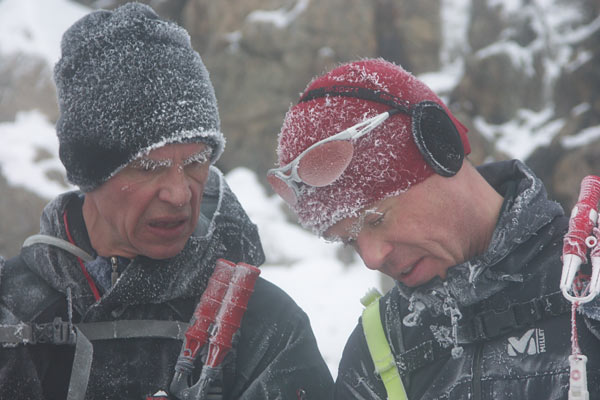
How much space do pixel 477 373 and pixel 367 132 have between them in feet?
2.68

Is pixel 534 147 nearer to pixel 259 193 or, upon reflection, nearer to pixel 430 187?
pixel 259 193

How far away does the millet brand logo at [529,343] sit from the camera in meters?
1.94

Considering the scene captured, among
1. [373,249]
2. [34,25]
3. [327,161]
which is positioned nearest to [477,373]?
[373,249]

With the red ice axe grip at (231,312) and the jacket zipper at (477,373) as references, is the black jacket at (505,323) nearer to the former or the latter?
the jacket zipper at (477,373)

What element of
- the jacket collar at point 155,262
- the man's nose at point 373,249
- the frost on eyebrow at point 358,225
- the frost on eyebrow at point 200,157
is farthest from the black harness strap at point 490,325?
the frost on eyebrow at point 200,157

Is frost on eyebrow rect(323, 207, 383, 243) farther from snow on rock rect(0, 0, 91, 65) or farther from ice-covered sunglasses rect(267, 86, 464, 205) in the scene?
snow on rock rect(0, 0, 91, 65)

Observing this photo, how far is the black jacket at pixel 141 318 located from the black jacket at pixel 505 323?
1.13 ft

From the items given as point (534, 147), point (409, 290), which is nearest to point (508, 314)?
point (409, 290)

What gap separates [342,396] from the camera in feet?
7.82

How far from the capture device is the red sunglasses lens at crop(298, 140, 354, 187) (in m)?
2.11

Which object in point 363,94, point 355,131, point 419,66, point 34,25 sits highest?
point 419,66

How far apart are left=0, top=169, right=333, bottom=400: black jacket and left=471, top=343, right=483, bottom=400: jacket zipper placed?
63 cm

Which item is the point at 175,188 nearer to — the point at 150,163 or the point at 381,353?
the point at 150,163

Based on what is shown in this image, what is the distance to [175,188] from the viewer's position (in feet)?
7.60
